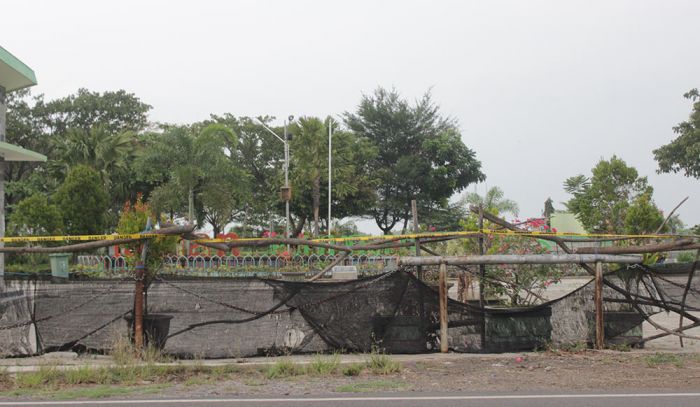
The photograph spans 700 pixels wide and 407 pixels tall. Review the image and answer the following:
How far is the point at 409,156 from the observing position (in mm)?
54812

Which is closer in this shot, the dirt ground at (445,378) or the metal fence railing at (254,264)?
the dirt ground at (445,378)

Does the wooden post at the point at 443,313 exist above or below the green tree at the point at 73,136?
below

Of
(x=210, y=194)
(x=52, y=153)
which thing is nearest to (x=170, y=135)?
(x=210, y=194)

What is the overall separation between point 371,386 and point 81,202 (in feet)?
99.8

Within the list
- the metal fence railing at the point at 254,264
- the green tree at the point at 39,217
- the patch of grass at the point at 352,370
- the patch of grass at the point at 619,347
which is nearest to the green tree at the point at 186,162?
the green tree at the point at 39,217

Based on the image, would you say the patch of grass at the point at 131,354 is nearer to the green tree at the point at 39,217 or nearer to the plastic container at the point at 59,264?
the plastic container at the point at 59,264

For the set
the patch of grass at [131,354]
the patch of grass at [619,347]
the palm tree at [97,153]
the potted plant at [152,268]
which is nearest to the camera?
the patch of grass at [131,354]

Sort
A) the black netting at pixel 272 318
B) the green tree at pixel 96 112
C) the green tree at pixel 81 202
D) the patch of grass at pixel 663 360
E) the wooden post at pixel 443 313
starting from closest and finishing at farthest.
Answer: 1. the patch of grass at pixel 663 360
2. the black netting at pixel 272 318
3. the wooden post at pixel 443 313
4. the green tree at pixel 81 202
5. the green tree at pixel 96 112

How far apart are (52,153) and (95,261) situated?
2482cm

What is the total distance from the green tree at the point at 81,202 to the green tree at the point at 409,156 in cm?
2426

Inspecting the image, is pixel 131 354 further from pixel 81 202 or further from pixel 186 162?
pixel 186 162

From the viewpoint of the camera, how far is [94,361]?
9664 mm

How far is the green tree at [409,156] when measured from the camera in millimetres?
54344

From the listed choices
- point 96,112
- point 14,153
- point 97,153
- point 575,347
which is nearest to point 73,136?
point 97,153
